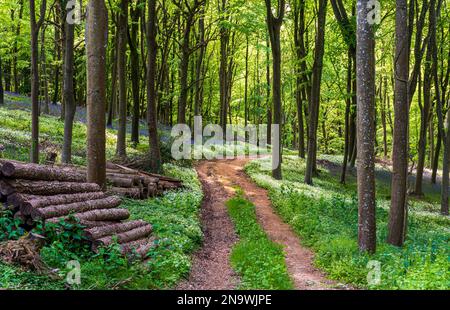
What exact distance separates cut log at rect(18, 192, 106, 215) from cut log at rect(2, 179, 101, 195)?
0.70 ft

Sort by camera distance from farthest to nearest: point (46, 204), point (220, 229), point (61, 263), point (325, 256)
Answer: point (220, 229) < point (325, 256) < point (46, 204) < point (61, 263)

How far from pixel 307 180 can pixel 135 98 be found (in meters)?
11.0

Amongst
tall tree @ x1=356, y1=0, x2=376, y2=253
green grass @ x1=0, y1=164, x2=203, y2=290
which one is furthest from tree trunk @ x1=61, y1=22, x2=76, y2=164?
tall tree @ x1=356, y1=0, x2=376, y2=253

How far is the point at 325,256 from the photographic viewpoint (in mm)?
10820

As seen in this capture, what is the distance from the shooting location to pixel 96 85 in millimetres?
11859

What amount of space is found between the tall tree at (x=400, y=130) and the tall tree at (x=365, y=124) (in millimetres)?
1315

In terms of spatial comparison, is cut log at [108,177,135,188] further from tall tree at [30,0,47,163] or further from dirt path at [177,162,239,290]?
tall tree at [30,0,47,163]

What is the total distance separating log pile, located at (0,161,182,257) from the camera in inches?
337

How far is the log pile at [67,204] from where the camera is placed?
856 centimetres

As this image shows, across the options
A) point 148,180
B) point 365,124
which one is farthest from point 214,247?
point 365,124

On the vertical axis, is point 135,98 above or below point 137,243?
above

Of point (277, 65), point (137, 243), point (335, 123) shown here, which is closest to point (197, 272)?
point (137, 243)

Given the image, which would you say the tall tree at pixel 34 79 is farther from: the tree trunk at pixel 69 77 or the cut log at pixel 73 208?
the cut log at pixel 73 208
